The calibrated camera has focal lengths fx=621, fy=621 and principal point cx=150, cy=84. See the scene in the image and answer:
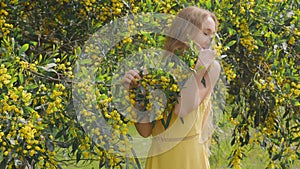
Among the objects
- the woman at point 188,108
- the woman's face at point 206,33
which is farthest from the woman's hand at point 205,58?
the woman's face at point 206,33

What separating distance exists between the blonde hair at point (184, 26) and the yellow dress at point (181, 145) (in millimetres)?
286

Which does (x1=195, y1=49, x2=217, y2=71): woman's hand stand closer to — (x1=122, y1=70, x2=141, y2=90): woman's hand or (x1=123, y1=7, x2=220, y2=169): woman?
(x1=123, y1=7, x2=220, y2=169): woman

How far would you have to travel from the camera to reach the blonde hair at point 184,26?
2.48 meters

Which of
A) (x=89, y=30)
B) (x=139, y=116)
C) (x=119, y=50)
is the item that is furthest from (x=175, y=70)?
(x=89, y=30)

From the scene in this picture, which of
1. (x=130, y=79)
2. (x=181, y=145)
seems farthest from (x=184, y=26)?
(x=181, y=145)

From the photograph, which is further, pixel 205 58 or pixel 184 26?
pixel 184 26

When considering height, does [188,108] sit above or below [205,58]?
below

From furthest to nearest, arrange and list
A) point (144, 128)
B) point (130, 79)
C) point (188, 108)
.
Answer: point (144, 128) → point (188, 108) → point (130, 79)

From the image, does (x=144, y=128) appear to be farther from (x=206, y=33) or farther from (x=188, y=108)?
(x=206, y=33)

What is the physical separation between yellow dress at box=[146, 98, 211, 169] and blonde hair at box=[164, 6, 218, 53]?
29 cm

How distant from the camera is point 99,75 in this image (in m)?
2.38

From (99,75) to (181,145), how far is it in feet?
1.61

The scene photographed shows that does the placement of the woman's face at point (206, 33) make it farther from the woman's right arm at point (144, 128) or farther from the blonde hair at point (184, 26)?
the woman's right arm at point (144, 128)

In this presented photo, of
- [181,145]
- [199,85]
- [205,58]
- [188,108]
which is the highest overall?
[205,58]
